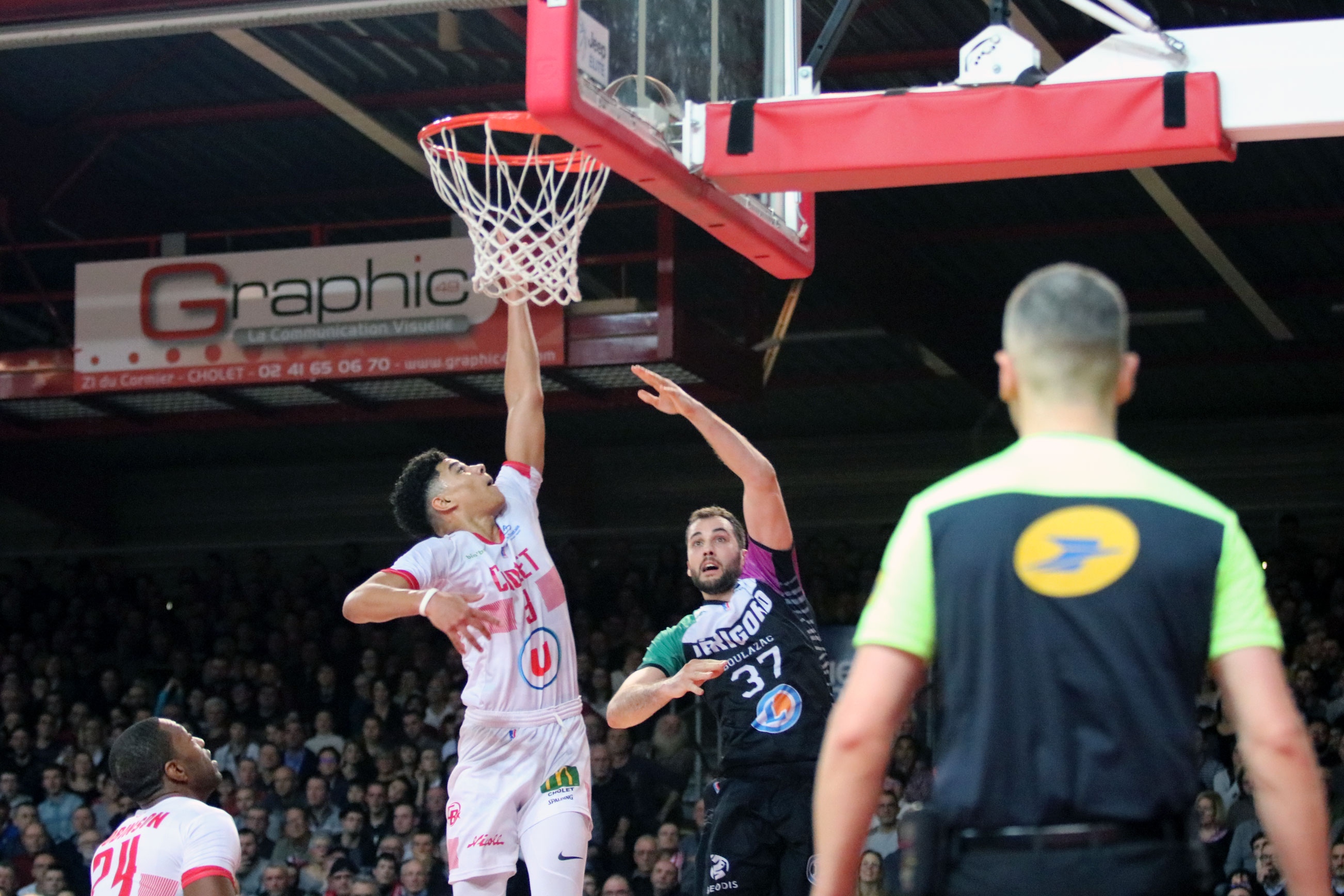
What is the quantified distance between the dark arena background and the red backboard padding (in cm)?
585

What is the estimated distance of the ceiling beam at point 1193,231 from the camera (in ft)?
44.2

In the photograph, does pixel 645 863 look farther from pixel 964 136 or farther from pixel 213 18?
pixel 964 136

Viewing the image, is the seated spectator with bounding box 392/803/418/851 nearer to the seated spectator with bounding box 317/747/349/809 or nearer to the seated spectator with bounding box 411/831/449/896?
the seated spectator with bounding box 411/831/449/896

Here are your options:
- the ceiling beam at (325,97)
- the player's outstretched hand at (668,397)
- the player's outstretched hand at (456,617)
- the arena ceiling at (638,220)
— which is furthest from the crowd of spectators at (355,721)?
the player's outstretched hand at (456,617)

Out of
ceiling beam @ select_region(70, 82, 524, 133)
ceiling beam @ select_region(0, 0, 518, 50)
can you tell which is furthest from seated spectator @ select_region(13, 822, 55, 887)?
ceiling beam @ select_region(0, 0, 518, 50)

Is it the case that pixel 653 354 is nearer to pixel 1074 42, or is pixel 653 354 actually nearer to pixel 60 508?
pixel 1074 42

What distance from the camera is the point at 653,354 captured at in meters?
15.6

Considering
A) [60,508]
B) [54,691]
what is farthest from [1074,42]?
[60,508]

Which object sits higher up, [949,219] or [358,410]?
[949,219]

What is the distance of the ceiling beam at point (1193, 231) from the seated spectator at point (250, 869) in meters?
9.12

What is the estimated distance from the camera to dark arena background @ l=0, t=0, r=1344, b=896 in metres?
15.0

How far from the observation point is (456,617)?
6.74 m

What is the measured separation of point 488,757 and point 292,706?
11403mm

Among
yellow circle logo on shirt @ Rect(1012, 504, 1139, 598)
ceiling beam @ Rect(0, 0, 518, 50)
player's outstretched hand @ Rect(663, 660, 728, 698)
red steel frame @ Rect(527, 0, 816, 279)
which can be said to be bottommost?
player's outstretched hand @ Rect(663, 660, 728, 698)
